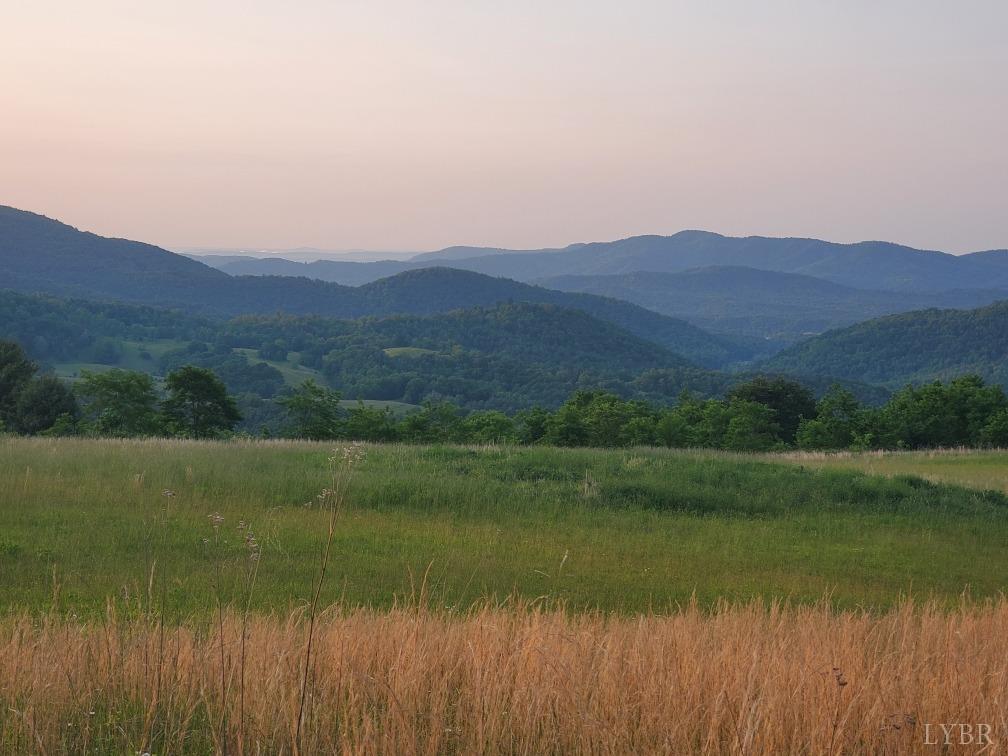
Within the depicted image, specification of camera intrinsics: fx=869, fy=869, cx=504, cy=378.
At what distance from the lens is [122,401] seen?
4212cm

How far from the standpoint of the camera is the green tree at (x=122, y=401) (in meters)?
41.2

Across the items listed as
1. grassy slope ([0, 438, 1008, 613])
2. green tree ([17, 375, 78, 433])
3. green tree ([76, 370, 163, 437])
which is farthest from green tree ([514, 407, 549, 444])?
green tree ([17, 375, 78, 433])

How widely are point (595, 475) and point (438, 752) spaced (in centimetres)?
1537

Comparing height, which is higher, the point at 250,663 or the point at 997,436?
the point at 250,663

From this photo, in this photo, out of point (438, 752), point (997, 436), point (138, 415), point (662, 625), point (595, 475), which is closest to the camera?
point (438, 752)

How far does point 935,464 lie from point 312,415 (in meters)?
27.9

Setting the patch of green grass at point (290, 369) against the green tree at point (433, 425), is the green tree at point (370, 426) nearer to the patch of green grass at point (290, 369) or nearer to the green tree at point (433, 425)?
the green tree at point (433, 425)

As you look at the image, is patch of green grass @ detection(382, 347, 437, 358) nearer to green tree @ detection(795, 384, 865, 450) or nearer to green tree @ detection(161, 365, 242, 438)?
green tree @ detection(795, 384, 865, 450)

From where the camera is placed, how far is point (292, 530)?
534 inches

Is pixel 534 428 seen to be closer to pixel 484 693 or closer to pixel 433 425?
pixel 433 425

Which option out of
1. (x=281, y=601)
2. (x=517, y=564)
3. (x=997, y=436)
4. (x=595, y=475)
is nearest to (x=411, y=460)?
(x=595, y=475)

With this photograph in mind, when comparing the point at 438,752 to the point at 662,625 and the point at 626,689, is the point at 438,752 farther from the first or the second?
the point at 662,625

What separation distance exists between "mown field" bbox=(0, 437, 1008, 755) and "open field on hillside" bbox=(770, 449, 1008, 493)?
2.37 feet

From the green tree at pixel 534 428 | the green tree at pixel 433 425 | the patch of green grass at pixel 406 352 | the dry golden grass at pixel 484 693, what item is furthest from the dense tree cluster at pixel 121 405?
the patch of green grass at pixel 406 352
